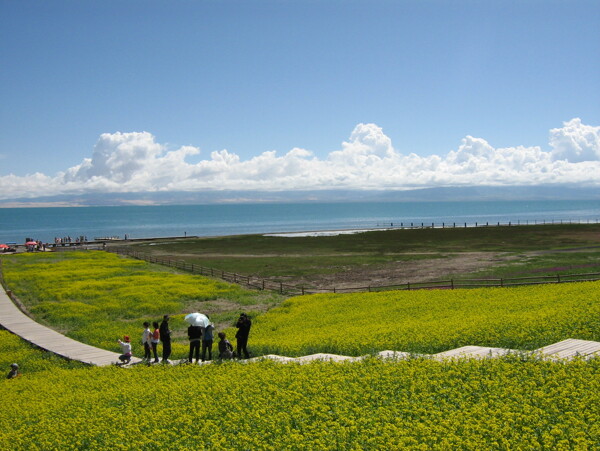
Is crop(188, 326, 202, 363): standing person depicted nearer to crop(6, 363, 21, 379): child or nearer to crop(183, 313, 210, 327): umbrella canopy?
crop(183, 313, 210, 327): umbrella canopy

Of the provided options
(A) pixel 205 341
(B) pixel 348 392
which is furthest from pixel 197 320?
(B) pixel 348 392

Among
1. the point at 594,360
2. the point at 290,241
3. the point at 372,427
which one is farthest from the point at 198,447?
the point at 290,241

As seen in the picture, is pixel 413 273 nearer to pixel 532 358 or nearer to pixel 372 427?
pixel 532 358

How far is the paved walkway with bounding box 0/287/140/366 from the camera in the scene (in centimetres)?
2403

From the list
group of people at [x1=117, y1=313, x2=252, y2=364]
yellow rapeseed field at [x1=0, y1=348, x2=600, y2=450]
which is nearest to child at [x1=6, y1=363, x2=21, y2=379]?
group of people at [x1=117, y1=313, x2=252, y2=364]

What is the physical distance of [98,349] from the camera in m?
26.0

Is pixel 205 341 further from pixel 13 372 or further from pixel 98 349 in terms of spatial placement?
pixel 13 372

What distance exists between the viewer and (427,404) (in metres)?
12.0

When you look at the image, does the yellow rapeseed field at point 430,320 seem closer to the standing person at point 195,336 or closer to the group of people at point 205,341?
the group of people at point 205,341

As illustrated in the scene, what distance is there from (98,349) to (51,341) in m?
3.52

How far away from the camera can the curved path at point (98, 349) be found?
15.8m

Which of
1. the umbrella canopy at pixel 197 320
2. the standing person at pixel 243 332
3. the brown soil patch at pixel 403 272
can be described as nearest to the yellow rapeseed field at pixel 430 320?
the standing person at pixel 243 332

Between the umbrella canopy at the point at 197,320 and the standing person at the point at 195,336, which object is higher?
the umbrella canopy at the point at 197,320

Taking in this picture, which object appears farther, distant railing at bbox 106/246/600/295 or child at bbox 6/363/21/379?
distant railing at bbox 106/246/600/295
